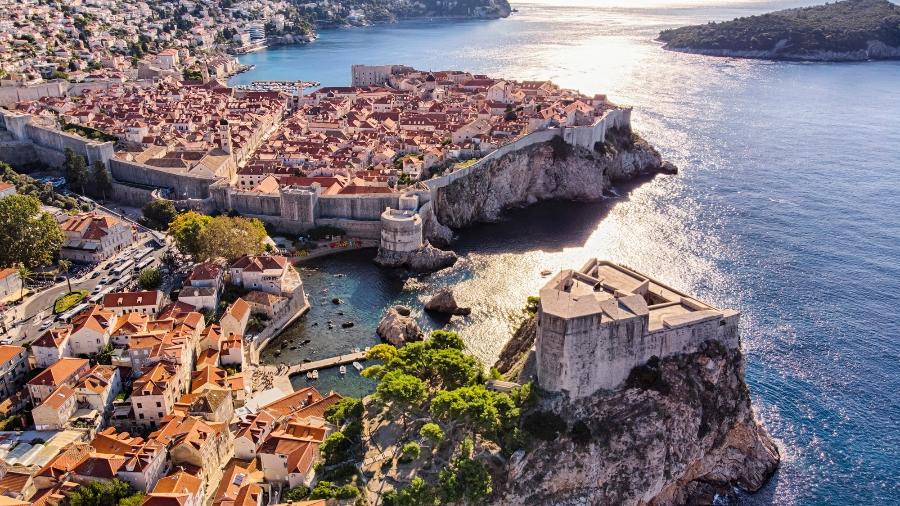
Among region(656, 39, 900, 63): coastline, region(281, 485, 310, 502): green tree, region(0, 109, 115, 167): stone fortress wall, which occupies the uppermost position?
region(656, 39, 900, 63): coastline

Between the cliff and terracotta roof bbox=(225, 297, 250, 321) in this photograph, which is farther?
the cliff

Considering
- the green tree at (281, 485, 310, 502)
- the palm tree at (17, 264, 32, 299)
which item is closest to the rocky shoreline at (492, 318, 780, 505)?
the green tree at (281, 485, 310, 502)

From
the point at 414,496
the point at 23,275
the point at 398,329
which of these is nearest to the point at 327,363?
the point at 398,329

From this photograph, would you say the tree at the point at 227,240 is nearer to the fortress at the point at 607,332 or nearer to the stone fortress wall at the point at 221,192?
the stone fortress wall at the point at 221,192

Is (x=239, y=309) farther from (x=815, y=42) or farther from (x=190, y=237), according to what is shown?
(x=815, y=42)

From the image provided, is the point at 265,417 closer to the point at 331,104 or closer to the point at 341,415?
the point at 341,415

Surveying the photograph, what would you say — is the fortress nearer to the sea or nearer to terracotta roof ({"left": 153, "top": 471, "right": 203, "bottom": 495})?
the sea

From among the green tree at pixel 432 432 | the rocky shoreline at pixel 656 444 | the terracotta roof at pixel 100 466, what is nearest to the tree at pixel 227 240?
the terracotta roof at pixel 100 466
